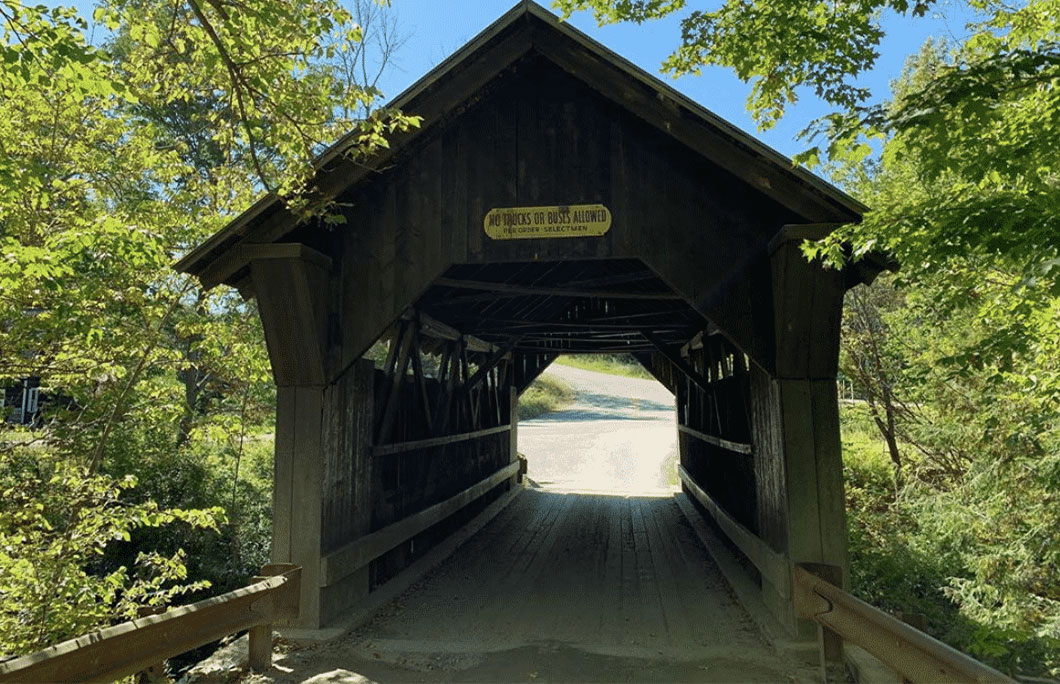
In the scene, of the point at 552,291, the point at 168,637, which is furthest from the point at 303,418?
the point at 552,291

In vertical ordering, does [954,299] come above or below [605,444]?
above

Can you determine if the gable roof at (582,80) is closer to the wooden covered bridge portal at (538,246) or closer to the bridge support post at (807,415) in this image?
the wooden covered bridge portal at (538,246)

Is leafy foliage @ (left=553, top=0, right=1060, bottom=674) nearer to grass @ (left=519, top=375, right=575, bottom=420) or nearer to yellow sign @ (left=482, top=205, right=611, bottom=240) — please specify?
yellow sign @ (left=482, top=205, right=611, bottom=240)

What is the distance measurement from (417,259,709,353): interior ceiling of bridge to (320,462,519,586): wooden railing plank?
95.2 inches

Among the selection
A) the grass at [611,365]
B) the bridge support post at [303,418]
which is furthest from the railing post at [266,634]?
the grass at [611,365]

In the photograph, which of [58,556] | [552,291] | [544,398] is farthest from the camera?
[544,398]

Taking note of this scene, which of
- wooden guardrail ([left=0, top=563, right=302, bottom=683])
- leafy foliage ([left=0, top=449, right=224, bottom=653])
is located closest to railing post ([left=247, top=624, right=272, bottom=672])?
wooden guardrail ([left=0, top=563, right=302, bottom=683])

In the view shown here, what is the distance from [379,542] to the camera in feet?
19.7

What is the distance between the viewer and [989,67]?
12.1 ft

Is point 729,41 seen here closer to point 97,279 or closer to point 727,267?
point 727,267

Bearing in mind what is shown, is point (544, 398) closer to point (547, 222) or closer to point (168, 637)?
point (547, 222)

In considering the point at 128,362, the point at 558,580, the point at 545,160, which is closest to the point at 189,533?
the point at 128,362

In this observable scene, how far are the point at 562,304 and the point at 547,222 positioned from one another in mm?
4674

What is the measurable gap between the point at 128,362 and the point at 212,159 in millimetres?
9657
